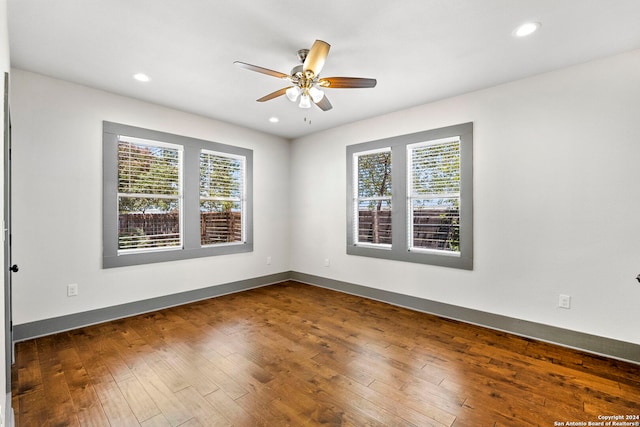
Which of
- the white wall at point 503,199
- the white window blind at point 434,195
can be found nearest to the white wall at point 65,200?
the white wall at point 503,199

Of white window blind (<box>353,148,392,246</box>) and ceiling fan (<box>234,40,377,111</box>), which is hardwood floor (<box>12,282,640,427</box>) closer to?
white window blind (<box>353,148,392,246</box>)

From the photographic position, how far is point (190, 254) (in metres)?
4.20

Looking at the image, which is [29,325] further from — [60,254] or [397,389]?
[397,389]

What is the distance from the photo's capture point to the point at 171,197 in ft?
13.2

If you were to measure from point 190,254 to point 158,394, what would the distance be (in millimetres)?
2342

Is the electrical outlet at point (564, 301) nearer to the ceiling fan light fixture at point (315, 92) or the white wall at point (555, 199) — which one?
the white wall at point (555, 199)

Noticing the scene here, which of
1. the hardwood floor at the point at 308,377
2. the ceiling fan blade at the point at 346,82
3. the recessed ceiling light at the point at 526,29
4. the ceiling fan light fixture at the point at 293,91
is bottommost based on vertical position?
the hardwood floor at the point at 308,377

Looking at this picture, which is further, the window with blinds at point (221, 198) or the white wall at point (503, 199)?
the window with blinds at point (221, 198)

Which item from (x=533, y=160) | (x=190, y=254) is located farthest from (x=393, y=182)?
(x=190, y=254)

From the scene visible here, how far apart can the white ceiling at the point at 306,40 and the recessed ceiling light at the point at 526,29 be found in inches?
2.0

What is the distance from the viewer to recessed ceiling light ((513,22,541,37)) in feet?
7.27

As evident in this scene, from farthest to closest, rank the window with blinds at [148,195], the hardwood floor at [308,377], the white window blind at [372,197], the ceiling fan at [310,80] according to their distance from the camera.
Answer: the white window blind at [372,197], the window with blinds at [148,195], the ceiling fan at [310,80], the hardwood floor at [308,377]

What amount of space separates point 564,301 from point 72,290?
5.17m

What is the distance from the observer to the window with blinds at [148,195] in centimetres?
365
